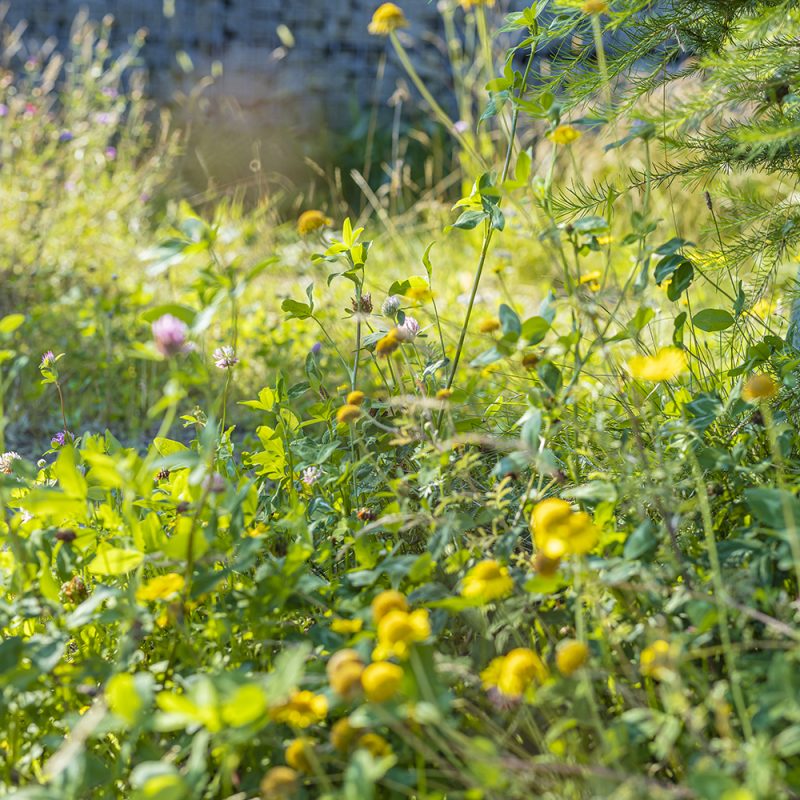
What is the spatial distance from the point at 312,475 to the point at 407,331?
0.96 ft

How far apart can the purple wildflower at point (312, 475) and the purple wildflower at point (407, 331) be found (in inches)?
10.7

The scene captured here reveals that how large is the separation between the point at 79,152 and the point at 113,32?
132 inches

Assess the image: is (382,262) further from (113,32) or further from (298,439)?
(113,32)

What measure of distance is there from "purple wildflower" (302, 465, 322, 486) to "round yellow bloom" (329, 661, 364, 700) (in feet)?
2.30

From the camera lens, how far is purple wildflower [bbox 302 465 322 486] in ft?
5.07

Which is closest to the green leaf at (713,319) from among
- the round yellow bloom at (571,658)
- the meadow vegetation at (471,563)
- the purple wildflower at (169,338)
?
the meadow vegetation at (471,563)

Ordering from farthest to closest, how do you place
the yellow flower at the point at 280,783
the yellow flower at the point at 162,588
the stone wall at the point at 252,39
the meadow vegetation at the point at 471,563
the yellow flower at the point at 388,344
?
the stone wall at the point at 252,39
the yellow flower at the point at 388,344
the yellow flower at the point at 162,588
the meadow vegetation at the point at 471,563
the yellow flower at the point at 280,783

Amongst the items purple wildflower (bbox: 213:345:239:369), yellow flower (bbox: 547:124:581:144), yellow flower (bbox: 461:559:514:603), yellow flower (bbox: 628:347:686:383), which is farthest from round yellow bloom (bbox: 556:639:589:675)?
purple wildflower (bbox: 213:345:239:369)

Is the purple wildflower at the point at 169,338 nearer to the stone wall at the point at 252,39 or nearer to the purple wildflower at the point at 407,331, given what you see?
the purple wildflower at the point at 407,331

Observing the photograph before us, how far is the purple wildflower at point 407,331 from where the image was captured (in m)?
1.46

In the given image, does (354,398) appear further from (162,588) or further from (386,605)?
(386,605)

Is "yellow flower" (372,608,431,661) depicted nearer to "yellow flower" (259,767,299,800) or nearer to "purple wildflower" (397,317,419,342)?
"yellow flower" (259,767,299,800)

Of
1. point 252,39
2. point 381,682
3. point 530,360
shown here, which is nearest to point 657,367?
point 530,360

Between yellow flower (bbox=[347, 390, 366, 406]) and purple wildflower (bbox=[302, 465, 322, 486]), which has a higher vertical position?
yellow flower (bbox=[347, 390, 366, 406])
